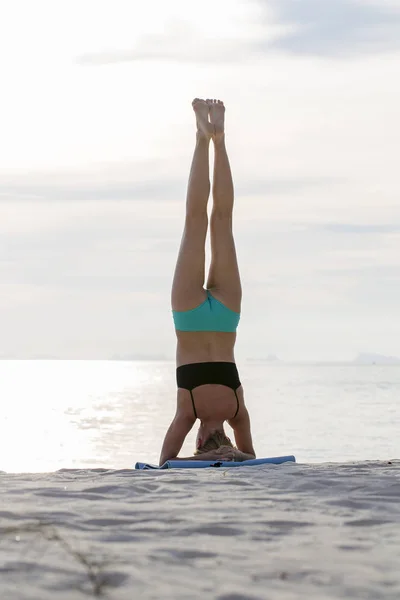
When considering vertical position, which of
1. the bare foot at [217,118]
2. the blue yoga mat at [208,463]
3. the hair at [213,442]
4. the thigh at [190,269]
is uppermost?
the bare foot at [217,118]

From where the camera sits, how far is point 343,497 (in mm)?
3510

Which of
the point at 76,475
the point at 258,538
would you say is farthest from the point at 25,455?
the point at 258,538

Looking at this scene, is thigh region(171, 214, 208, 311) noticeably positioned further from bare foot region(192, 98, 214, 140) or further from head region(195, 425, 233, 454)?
head region(195, 425, 233, 454)

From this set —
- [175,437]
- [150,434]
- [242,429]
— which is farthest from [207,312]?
[150,434]

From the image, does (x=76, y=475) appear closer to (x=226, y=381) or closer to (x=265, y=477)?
(x=265, y=477)

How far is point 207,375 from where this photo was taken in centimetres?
627

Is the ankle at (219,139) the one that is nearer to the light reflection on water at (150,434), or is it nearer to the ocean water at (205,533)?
the ocean water at (205,533)

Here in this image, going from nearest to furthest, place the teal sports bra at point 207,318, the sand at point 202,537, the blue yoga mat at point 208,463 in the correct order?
the sand at point 202,537 → the blue yoga mat at point 208,463 → the teal sports bra at point 207,318

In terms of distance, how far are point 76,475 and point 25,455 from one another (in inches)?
585

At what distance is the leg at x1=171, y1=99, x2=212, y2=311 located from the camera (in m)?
6.45

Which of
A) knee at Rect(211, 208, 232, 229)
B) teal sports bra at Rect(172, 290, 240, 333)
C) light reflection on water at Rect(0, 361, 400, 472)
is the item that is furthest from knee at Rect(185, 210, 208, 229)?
light reflection on water at Rect(0, 361, 400, 472)

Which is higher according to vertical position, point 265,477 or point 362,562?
point 265,477

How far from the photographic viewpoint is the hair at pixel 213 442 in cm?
580

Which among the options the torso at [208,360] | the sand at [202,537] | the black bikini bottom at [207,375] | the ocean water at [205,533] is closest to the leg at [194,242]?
the torso at [208,360]
